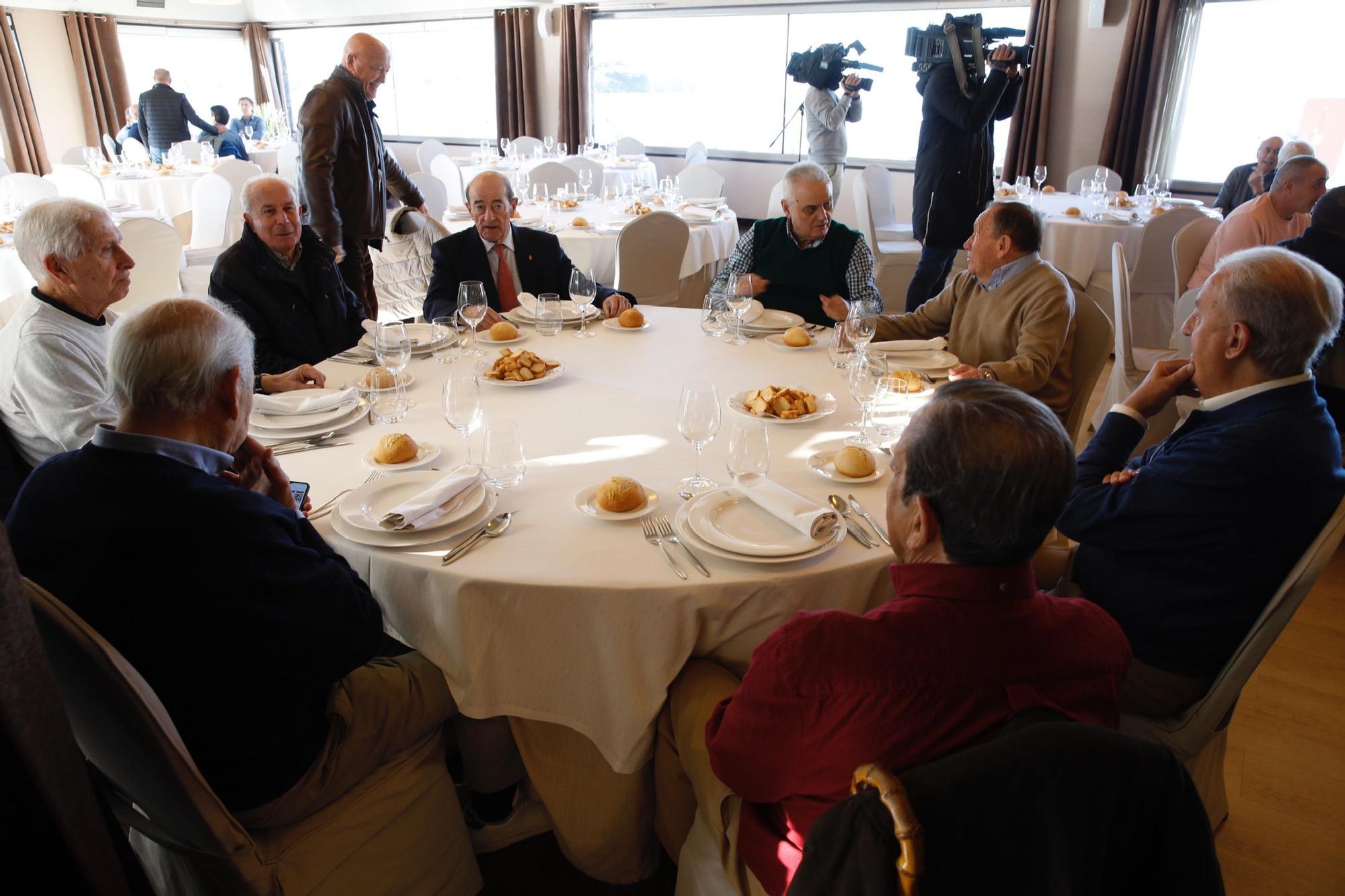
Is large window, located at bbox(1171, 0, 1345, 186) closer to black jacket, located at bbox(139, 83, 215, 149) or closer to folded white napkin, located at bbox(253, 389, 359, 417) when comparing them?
folded white napkin, located at bbox(253, 389, 359, 417)

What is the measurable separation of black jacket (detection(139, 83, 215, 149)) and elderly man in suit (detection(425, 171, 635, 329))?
26.9 ft

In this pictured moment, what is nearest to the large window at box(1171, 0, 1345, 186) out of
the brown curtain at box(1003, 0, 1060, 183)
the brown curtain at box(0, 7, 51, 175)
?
the brown curtain at box(1003, 0, 1060, 183)

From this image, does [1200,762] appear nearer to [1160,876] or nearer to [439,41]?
[1160,876]

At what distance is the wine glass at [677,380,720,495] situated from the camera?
161 centimetres

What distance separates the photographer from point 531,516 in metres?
1.55

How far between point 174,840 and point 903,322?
2601 millimetres

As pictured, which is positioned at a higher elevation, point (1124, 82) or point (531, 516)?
point (1124, 82)

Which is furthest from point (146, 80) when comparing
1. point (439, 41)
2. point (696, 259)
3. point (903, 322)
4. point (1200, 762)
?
point (1200, 762)

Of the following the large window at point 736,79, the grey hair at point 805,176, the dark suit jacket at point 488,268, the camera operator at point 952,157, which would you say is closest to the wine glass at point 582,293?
the dark suit jacket at point 488,268

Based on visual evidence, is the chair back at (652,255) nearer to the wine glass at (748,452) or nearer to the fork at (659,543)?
the wine glass at (748,452)

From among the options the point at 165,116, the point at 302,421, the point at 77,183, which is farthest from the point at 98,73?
the point at 302,421

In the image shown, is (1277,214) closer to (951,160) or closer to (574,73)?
(951,160)

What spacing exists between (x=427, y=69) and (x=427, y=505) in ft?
41.8

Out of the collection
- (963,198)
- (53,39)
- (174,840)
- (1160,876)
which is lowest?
(174,840)
